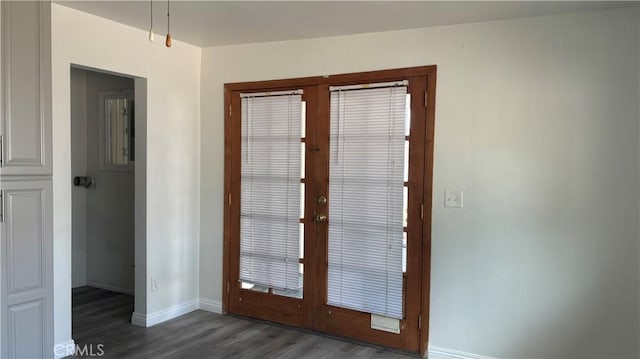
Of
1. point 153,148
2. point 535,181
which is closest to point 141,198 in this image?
point 153,148

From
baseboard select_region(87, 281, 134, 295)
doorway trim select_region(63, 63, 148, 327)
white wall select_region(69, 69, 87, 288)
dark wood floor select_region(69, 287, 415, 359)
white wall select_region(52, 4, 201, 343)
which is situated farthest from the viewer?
white wall select_region(69, 69, 87, 288)

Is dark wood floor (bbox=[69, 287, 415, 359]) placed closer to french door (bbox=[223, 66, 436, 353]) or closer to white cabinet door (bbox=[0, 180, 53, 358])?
french door (bbox=[223, 66, 436, 353])

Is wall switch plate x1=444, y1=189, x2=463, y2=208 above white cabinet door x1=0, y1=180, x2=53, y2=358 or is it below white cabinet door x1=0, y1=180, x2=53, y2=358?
above

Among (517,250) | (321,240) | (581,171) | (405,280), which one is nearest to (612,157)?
(581,171)

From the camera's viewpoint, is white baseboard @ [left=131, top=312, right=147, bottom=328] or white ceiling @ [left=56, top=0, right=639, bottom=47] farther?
white baseboard @ [left=131, top=312, right=147, bottom=328]

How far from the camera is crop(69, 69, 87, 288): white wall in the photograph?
4941 mm

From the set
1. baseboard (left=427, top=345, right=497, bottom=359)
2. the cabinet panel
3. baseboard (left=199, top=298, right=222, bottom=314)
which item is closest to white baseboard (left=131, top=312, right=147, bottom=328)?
baseboard (left=199, top=298, right=222, bottom=314)

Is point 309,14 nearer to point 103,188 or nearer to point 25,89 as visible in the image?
point 25,89

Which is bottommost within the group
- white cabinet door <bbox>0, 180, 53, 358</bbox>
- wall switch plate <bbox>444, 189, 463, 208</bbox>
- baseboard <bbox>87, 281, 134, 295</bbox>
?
baseboard <bbox>87, 281, 134, 295</bbox>

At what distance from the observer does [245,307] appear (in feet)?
13.6

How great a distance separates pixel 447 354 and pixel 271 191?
190 centimetres

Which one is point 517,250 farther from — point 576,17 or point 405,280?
point 576,17

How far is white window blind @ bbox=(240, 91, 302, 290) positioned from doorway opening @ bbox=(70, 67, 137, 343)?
1.34 metres

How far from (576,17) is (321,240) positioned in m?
2.38
